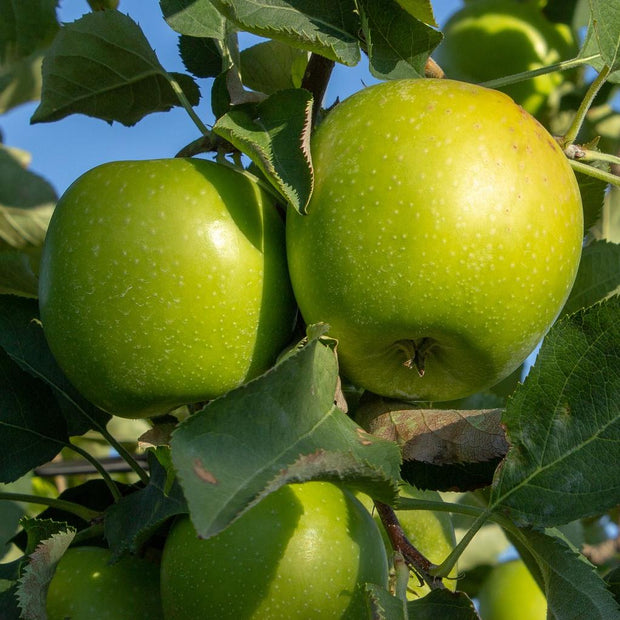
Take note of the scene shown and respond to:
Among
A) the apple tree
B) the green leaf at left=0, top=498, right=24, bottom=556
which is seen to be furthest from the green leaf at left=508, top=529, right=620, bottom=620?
the green leaf at left=0, top=498, right=24, bottom=556

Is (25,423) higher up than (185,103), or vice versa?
(185,103)

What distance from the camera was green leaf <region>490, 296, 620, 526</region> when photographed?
0.91m

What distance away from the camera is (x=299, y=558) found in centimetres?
92

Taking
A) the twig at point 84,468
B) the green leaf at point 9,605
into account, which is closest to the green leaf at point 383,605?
the green leaf at point 9,605

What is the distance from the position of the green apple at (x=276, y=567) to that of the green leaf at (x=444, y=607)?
0.28 ft

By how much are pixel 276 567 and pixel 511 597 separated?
1.31 m

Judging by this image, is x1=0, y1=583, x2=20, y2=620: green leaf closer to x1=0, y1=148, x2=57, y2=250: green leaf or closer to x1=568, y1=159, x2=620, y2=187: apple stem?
x1=568, y1=159, x2=620, y2=187: apple stem

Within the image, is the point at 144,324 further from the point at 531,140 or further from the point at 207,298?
the point at 531,140

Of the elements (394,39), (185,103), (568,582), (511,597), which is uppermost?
(394,39)

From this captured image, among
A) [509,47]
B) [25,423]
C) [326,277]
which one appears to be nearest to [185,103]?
[326,277]

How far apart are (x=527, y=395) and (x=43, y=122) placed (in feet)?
2.42

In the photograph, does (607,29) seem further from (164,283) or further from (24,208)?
(24,208)

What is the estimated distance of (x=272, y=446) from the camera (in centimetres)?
75

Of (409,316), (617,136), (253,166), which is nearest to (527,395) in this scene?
(409,316)
